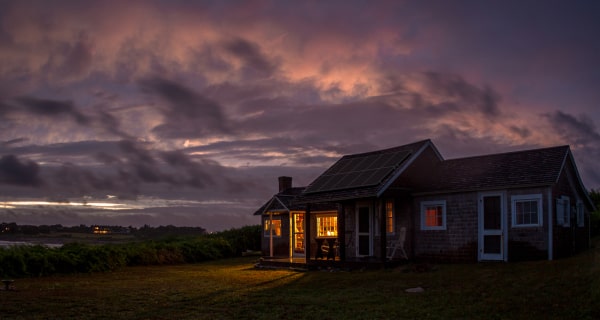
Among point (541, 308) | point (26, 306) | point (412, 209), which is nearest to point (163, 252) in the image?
point (412, 209)

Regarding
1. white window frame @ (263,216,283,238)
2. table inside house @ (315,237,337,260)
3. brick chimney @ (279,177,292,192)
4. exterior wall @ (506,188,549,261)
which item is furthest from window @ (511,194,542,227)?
brick chimney @ (279,177,292,192)

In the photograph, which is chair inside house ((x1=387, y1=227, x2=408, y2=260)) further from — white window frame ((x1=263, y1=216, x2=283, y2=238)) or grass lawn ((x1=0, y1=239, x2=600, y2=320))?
white window frame ((x1=263, y1=216, x2=283, y2=238))

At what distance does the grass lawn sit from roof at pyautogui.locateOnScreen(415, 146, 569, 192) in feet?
10.2

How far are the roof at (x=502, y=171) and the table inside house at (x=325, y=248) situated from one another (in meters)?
4.68

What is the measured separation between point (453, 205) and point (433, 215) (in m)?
1.14

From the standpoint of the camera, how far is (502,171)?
2248 cm

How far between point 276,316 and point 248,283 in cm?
727

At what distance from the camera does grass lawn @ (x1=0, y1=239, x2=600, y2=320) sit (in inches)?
507

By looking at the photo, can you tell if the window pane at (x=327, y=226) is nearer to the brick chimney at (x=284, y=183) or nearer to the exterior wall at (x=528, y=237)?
the brick chimney at (x=284, y=183)

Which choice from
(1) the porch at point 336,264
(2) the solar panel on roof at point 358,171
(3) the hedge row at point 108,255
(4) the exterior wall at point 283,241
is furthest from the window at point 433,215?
(3) the hedge row at point 108,255

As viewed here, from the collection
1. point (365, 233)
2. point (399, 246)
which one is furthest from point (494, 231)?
point (365, 233)

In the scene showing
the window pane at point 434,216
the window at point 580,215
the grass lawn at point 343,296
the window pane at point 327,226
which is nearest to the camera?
the grass lawn at point 343,296

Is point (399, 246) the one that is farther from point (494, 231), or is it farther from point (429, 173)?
point (494, 231)

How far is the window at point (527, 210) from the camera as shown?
20.7m
